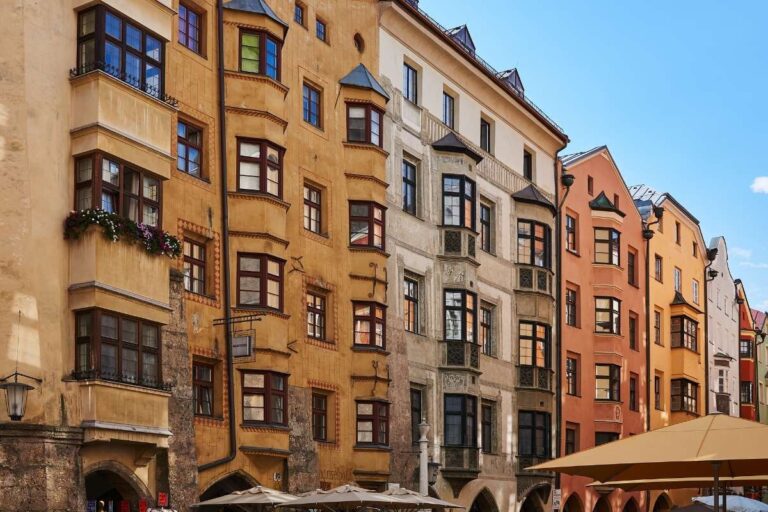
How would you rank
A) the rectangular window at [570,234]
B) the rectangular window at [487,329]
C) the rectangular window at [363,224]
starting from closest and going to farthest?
the rectangular window at [363,224], the rectangular window at [487,329], the rectangular window at [570,234]

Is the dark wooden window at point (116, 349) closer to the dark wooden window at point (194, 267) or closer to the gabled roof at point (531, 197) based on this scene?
the dark wooden window at point (194, 267)

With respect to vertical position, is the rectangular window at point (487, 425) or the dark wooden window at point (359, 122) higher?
the dark wooden window at point (359, 122)

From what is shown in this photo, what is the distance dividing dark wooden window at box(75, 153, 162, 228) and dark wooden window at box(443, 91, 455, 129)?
17417mm

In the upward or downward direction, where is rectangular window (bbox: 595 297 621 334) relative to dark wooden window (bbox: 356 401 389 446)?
upward

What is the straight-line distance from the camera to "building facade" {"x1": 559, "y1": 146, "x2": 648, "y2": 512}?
174 ft

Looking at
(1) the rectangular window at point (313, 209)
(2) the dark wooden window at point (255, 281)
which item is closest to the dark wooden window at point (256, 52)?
(1) the rectangular window at point (313, 209)

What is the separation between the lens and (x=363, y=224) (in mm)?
37375

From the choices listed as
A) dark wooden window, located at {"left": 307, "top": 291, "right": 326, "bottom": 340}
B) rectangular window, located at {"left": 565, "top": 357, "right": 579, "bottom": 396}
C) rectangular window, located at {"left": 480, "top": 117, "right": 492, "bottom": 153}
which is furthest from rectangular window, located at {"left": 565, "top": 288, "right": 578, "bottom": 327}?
dark wooden window, located at {"left": 307, "top": 291, "right": 326, "bottom": 340}

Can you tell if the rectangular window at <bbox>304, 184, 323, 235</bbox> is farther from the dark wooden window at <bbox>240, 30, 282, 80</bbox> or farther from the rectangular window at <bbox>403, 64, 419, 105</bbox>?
the rectangular window at <bbox>403, 64, 419, 105</bbox>

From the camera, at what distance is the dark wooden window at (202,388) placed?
30.4m

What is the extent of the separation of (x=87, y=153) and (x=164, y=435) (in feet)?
18.8

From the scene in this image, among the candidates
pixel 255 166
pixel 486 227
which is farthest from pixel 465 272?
pixel 255 166

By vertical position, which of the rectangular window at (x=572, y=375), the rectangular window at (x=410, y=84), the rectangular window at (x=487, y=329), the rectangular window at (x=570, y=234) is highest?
the rectangular window at (x=410, y=84)

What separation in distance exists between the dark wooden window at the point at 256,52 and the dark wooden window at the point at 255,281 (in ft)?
14.7
